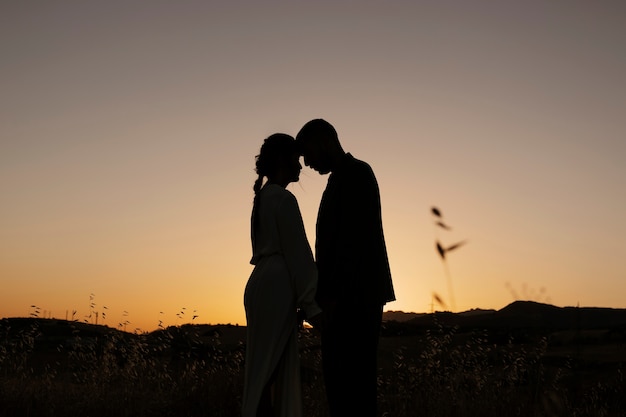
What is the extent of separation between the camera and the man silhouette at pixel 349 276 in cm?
441

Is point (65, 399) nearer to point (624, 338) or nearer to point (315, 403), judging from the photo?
point (315, 403)

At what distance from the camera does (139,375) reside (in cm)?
859

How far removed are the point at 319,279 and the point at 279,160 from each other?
856 millimetres

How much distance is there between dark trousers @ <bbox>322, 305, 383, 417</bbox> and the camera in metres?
4.41

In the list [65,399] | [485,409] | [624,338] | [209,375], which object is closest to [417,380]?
[485,409]

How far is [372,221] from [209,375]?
4.41 meters

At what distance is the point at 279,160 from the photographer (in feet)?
15.8

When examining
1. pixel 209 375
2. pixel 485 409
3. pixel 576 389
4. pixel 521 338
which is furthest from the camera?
pixel 521 338

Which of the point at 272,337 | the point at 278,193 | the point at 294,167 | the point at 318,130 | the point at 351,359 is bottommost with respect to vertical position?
the point at 351,359

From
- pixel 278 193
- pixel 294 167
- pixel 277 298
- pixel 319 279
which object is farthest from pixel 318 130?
pixel 277 298

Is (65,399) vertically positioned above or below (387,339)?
below

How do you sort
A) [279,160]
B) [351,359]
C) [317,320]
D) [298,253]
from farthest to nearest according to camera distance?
[279,160]
[298,253]
[317,320]
[351,359]

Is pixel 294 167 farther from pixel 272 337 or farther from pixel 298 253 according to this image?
pixel 272 337

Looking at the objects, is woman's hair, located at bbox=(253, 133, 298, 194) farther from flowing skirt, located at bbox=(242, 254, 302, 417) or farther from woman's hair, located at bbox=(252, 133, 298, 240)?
flowing skirt, located at bbox=(242, 254, 302, 417)
